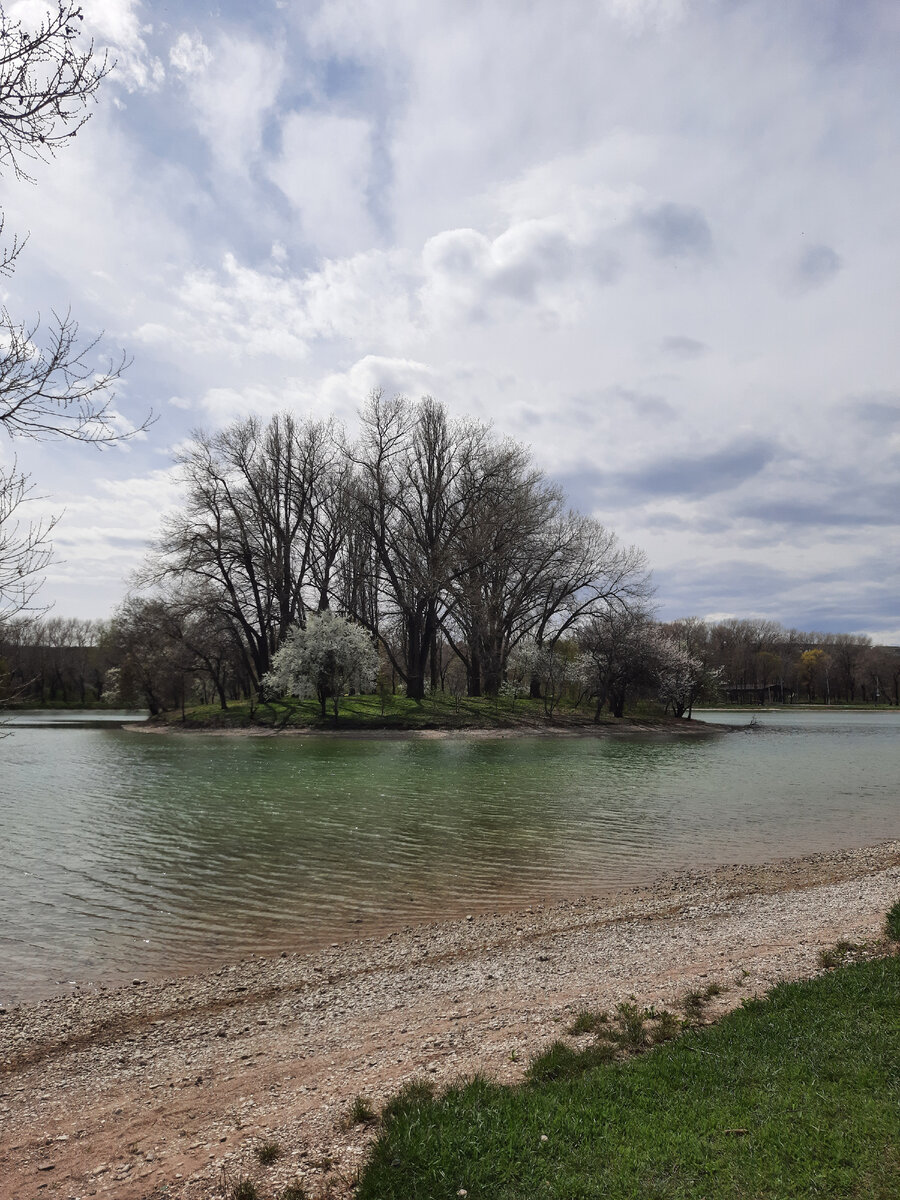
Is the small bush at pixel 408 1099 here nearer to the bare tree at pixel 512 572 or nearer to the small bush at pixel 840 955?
the small bush at pixel 840 955

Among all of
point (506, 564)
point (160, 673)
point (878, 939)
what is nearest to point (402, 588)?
point (506, 564)

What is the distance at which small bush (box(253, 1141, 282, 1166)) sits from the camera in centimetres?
399

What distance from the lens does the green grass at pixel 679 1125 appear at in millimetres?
3398

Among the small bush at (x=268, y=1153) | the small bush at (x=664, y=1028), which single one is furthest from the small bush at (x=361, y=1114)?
the small bush at (x=664, y=1028)

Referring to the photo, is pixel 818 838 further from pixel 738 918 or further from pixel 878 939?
pixel 878 939

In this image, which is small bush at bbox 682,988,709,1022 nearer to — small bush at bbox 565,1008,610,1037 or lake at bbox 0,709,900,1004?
small bush at bbox 565,1008,610,1037

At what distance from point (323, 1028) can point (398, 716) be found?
119ft

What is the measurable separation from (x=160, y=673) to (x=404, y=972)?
152 ft

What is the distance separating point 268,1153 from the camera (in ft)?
13.2

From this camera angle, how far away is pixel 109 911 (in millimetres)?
9984

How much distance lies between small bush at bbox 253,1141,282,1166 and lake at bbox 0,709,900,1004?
4.46 metres

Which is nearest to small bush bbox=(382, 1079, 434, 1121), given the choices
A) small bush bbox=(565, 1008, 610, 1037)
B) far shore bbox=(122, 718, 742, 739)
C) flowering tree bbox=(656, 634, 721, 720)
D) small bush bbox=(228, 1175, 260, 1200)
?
small bush bbox=(228, 1175, 260, 1200)

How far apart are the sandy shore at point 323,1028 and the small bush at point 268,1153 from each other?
5cm

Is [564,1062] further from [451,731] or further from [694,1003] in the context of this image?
[451,731]
